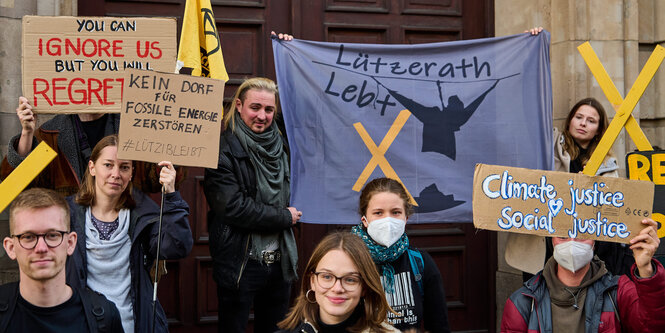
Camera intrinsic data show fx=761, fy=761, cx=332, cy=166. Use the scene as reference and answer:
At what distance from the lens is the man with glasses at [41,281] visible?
287 centimetres

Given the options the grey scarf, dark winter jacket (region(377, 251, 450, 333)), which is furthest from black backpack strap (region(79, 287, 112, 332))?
the grey scarf

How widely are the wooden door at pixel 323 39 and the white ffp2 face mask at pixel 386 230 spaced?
256 centimetres

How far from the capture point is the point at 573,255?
3838 mm

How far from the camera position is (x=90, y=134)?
4.26 meters

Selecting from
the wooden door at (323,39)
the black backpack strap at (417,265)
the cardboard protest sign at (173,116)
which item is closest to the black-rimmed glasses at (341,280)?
the black backpack strap at (417,265)

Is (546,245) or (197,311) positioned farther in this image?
(197,311)

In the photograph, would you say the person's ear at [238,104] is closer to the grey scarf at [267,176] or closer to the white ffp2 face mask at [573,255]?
the grey scarf at [267,176]

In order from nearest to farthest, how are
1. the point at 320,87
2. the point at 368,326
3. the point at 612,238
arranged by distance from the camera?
1. the point at 368,326
2. the point at 612,238
3. the point at 320,87

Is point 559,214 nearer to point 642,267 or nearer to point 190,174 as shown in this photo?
point 642,267

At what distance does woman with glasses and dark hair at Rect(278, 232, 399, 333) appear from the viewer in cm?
286

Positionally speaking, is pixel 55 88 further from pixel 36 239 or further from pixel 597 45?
pixel 597 45

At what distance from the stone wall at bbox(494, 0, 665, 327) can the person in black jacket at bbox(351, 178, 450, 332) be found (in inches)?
110

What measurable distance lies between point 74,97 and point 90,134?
0.26 metres

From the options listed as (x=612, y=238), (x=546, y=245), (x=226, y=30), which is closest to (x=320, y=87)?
(x=226, y=30)
